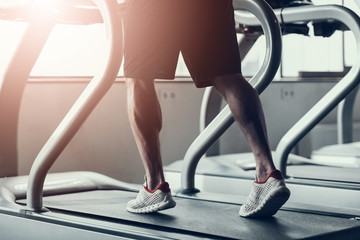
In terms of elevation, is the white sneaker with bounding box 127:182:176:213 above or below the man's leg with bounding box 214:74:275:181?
below

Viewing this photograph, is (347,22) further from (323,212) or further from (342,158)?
(342,158)

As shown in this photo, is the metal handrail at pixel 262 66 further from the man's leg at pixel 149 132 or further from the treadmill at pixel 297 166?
the man's leg at pixel 149 132

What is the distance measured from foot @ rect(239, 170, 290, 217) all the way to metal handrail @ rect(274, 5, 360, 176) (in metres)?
1.12

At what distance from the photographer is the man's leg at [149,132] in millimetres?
2039

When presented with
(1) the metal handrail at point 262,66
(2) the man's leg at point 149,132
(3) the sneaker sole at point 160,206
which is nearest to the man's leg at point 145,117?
(2) the man's leg at point 149,132

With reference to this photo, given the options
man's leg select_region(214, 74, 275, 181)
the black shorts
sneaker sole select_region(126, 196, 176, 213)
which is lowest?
sneaker sole select_region(126, 196, 176, 213)

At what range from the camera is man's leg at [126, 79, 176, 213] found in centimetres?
204

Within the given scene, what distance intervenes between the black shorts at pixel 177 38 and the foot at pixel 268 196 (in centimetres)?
38

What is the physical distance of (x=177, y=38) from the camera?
199 centimetres

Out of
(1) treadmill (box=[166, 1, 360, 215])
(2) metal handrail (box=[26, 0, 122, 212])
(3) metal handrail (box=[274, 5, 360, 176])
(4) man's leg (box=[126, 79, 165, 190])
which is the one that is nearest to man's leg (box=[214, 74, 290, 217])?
(4) man's leg (box=[126, 79, 165, 190])

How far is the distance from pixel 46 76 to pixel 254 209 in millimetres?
2183

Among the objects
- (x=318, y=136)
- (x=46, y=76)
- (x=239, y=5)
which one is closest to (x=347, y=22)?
(x=239, y=5)

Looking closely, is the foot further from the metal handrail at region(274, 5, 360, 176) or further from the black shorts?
the metal handrail at region(274, 5, 360, 176)

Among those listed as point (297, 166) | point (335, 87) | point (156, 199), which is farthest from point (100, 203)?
point (297, 166)
